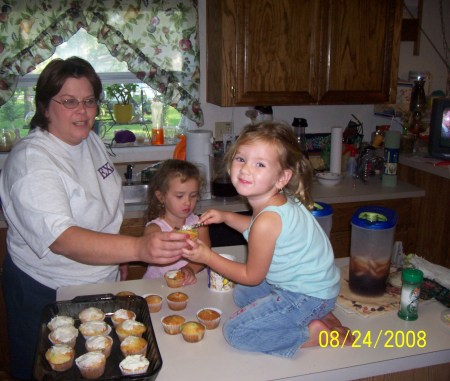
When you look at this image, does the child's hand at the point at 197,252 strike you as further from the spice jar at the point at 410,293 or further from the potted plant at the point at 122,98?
the potted plant at the point at 122,98

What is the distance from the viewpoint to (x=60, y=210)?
136 centimetres

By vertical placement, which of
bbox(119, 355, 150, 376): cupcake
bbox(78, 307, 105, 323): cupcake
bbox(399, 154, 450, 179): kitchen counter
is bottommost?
bbox(119, 355, 150, 376): cupcake

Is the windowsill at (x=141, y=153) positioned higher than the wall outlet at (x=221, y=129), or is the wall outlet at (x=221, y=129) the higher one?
the wall outlet at (x=221, y=129)

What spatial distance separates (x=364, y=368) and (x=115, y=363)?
59cm

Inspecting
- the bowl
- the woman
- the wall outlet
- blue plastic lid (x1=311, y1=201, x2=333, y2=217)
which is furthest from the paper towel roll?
the woman

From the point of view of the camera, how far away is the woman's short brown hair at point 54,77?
1557 mm

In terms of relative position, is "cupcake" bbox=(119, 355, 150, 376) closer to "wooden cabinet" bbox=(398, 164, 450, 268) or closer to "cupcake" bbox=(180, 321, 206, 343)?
"cupcake" bbox=(180, 321, 206, 343)

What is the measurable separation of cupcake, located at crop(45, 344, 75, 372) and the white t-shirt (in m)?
0.33

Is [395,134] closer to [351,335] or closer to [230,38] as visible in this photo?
[230,38]

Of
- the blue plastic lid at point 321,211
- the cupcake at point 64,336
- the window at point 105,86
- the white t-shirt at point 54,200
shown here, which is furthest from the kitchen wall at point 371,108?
the cupcake at point 64,336

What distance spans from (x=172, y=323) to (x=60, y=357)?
286mm

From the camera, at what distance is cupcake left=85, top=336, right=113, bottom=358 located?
44.9 inches

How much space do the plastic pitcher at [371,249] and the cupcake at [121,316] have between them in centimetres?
67

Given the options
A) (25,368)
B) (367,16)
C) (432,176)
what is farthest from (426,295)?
(367,16)
